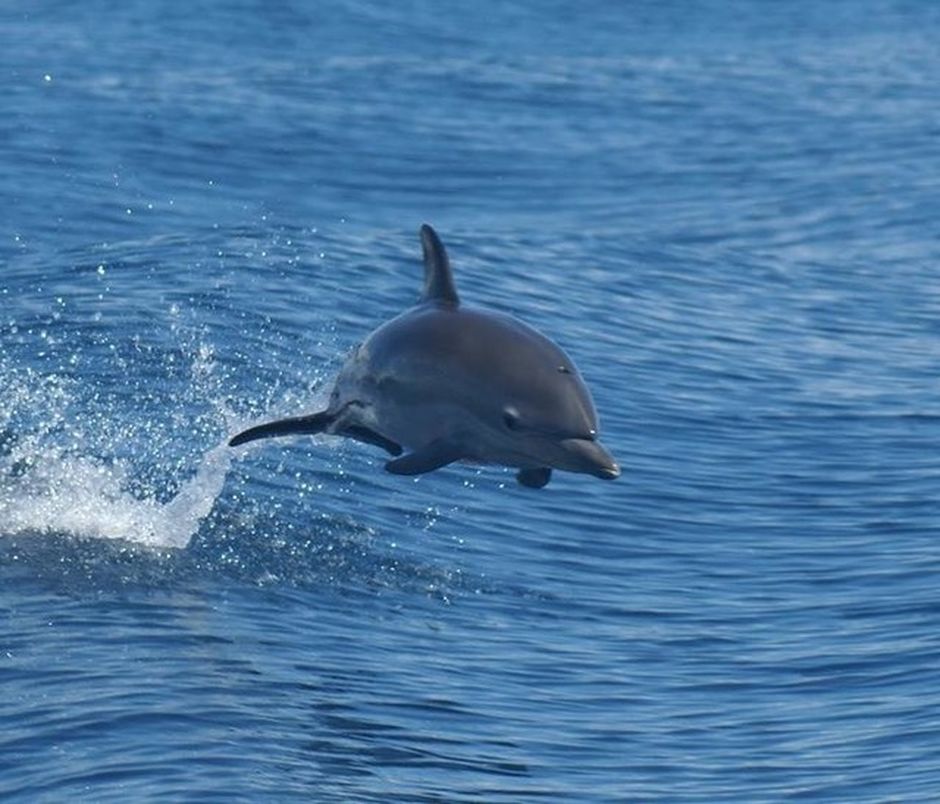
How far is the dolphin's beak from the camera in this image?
996 centimetres

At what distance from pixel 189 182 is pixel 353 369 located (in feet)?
56.5

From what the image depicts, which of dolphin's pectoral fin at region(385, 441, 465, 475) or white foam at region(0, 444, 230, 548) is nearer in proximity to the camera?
dolphin's pectoral fin at region(385, 441, 465, 475)

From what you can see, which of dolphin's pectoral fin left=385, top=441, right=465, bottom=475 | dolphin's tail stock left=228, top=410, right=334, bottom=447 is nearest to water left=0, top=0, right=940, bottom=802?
dolphin's tail stock left=228, top=410, right=334, bottom=447

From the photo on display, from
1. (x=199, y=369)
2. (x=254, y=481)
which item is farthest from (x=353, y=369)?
(x=199, y=369)

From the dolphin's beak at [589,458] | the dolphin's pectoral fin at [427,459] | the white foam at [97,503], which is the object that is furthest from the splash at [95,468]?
the dolphin's beak at [589,458]

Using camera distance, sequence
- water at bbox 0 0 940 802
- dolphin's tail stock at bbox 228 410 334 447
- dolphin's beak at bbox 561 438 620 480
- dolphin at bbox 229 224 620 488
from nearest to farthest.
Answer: dolphin's beak at bbox 561 438 620 480 → dolphin at bbox 229 224 620 488 → dolphin's tail stock at bbox 228 410 334 447 → water at bbox 0 0 940 802

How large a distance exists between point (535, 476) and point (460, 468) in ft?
21.7

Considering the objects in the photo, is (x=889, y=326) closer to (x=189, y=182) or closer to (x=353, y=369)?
(x=189, y=182)

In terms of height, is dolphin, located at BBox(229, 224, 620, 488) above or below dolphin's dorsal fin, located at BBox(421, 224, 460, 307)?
below

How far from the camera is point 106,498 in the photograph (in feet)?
47.1

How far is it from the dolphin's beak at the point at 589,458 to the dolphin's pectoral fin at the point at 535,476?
16cm

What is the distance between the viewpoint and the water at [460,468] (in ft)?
36.8

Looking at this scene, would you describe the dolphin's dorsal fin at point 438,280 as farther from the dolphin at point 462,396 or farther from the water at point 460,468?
the water at point 460,468

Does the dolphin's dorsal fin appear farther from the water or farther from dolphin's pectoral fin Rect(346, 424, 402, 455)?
the water
